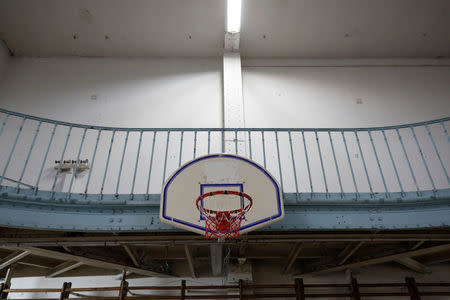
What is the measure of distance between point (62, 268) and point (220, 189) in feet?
13.7

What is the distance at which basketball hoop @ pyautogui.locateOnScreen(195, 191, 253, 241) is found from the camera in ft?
12.2

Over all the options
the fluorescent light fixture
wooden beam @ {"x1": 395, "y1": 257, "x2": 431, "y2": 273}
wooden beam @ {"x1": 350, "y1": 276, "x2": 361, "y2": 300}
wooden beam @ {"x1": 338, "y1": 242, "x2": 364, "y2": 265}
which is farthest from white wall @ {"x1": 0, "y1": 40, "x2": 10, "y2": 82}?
wooden beam @ {"x1": 395, "y1": 257, "x2": 431, "y2": 273}

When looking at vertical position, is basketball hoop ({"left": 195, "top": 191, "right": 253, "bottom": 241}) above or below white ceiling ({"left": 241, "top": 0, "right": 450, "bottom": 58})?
below

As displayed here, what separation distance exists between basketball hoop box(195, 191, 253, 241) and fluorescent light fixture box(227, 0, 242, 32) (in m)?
5.59

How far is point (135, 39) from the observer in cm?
873

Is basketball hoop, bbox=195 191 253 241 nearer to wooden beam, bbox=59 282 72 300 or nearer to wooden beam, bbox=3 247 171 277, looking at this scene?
wooden beam, bbox=3 247 171 277

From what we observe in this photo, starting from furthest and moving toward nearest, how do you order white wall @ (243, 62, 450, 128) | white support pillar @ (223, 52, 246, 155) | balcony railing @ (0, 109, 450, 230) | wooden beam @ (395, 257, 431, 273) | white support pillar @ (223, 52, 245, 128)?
white wall @ (243, 62, 450, 128)
white support pillar @ (223, 52, 245, 128)
white support pillar @ (223, 52, 246, 155)
balcony railing @ (0, 109, 450, 230)
wooden beam @ (395, 257, 431, 273)

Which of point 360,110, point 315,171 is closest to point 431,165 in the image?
point 360,110

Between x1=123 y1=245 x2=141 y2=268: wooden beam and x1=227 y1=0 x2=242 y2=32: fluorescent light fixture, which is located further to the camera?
x1=227 y1=0 x2=242 y2=32: fluorescent light fixture

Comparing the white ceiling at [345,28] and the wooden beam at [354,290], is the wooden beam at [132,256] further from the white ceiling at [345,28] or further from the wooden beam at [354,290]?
the white ceiling at [345,28]

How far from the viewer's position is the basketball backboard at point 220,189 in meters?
3.87

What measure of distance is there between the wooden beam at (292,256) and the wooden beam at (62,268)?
3.96 meters

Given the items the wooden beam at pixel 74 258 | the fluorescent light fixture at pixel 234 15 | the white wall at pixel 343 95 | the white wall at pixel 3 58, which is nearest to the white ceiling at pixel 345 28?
the fluorescent light fixture at pixel 234 15

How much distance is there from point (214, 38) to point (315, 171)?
452cm
